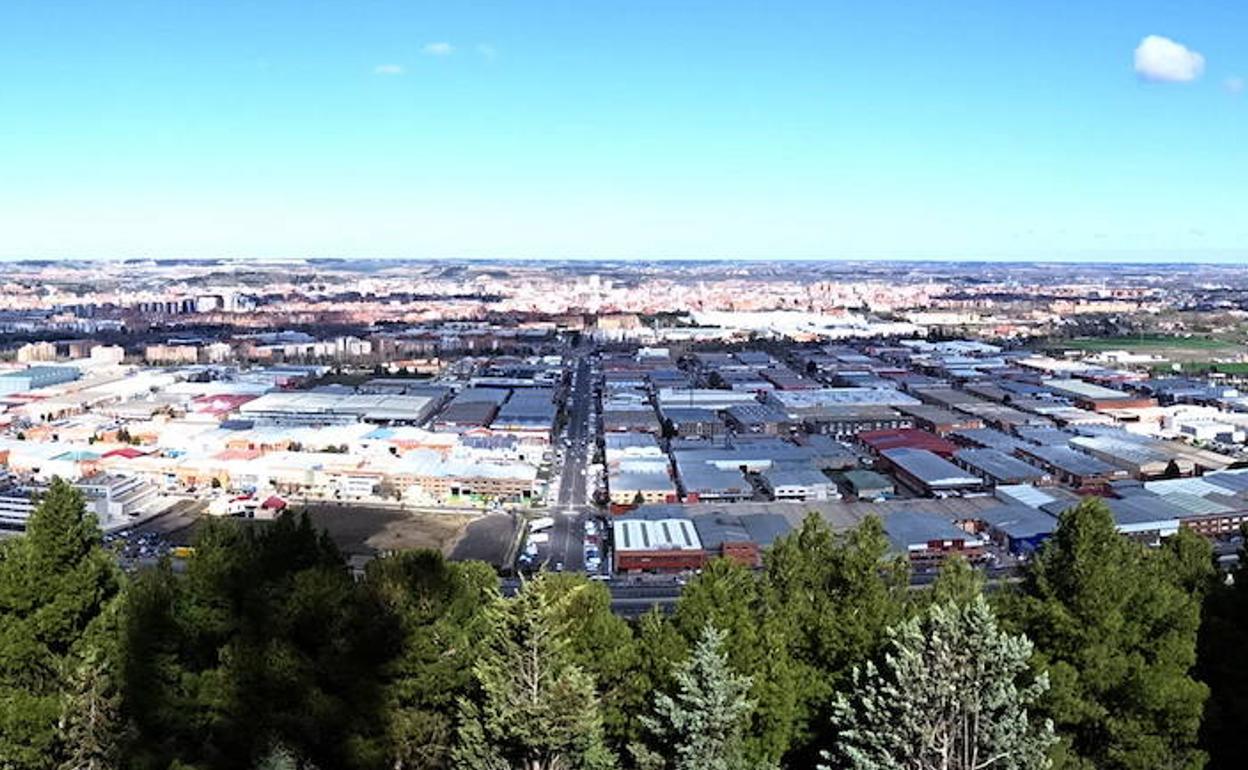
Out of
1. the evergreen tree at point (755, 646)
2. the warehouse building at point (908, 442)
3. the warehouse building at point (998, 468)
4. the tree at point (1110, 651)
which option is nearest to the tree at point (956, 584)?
the tree at point (1110, 651)

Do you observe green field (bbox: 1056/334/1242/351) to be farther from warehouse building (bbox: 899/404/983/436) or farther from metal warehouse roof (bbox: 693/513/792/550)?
metal warehouse roof (bbox: 693/513/792/550)

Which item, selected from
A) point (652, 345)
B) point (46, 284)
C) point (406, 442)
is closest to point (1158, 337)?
point (652, 345)

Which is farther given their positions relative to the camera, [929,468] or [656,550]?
[929,468]

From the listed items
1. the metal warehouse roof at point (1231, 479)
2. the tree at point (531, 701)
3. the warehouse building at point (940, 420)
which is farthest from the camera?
the warehouse building at point (940, 420)

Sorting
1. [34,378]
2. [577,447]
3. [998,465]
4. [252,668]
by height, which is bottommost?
Answer: [577,447]

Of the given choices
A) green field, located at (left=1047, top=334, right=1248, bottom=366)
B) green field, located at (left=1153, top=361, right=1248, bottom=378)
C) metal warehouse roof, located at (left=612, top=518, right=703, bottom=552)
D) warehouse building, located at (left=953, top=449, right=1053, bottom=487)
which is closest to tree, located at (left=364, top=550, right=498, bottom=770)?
metal warehouse roof, located at (left=612, top=518, right=703, bottom=552)

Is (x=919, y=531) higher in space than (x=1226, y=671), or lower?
lower

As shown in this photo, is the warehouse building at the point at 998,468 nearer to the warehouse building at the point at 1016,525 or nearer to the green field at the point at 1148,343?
the warehouse building at the point at 1016,525

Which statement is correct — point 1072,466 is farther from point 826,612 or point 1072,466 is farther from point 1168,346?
point 1168,346

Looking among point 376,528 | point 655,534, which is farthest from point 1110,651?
point 376,528
